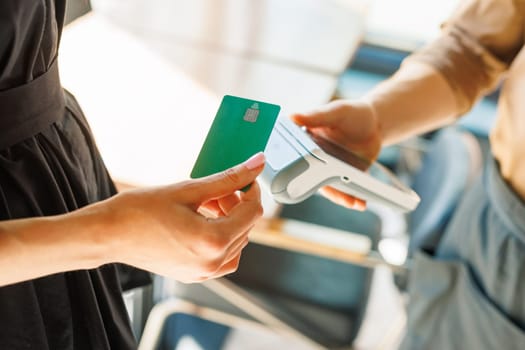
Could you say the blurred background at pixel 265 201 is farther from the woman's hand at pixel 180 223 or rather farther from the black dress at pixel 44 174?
the woman's hand at pixel 180 223

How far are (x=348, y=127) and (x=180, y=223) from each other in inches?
13.5

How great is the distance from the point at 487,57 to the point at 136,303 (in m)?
0.55

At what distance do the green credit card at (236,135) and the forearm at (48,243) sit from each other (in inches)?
3.6

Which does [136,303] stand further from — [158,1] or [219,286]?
[158,1]

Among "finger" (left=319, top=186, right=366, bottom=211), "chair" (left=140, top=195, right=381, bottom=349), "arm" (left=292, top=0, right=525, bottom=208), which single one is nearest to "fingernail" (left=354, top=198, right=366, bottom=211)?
"finger" (left=319, top=186, right=366, bottom=211)

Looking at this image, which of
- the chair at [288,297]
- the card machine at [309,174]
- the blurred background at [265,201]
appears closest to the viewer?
the card machine at [309,174]

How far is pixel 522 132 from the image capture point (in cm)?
70

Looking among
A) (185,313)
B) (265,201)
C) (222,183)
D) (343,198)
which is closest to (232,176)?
(222,183)

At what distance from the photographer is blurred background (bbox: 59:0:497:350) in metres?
0.88

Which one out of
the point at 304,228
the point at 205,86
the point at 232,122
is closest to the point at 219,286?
the point at 304,228

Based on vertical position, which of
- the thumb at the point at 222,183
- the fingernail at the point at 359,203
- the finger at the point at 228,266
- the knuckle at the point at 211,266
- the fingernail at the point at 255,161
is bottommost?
the fingernail at the point at 359,203

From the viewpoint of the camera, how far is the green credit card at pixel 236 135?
409mm

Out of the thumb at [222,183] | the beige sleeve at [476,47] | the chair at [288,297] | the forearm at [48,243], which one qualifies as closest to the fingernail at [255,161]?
the thumb at [222,183]

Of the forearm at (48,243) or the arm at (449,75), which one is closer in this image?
the forearm at (48,243)
